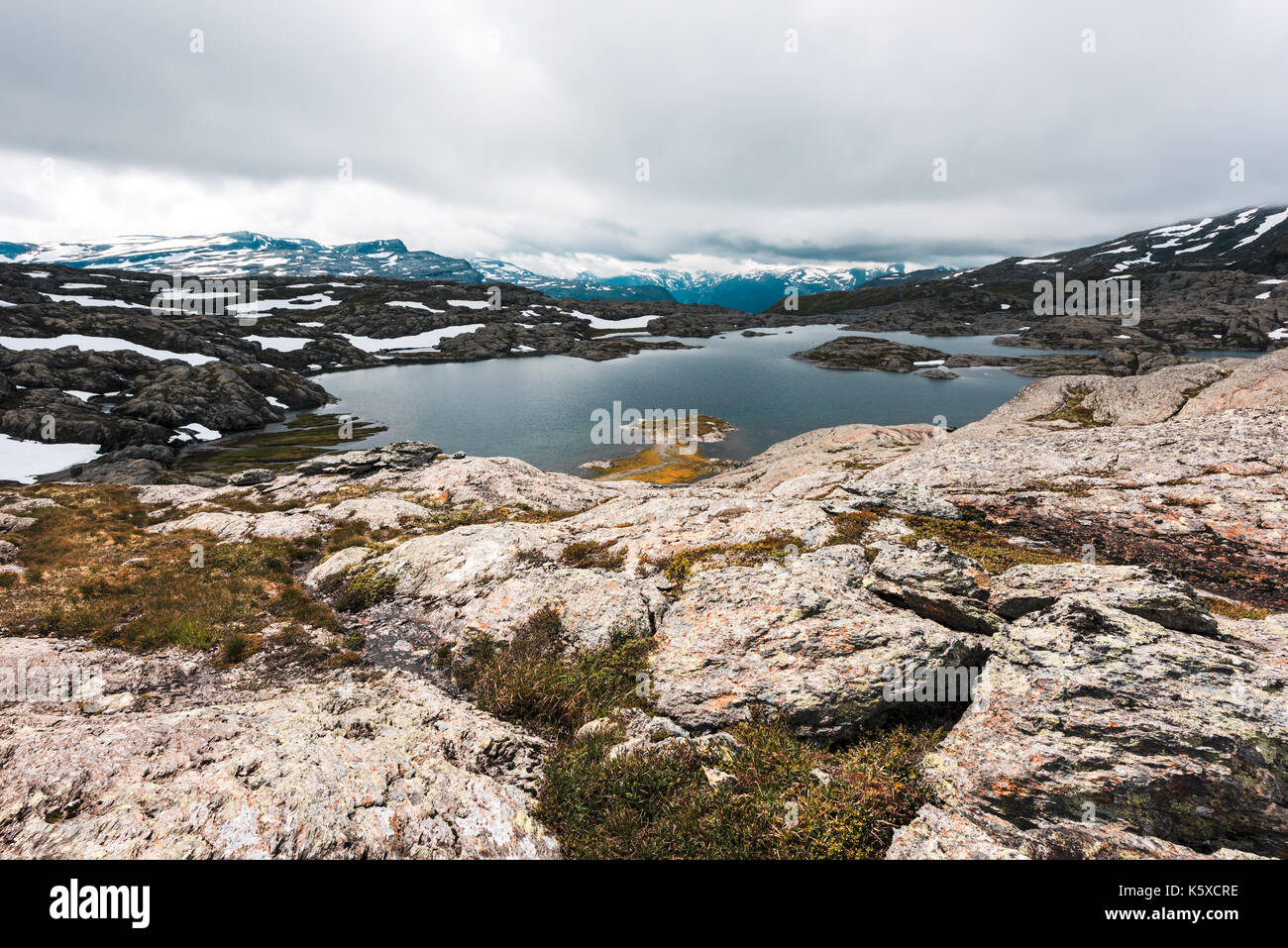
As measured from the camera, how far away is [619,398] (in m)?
120

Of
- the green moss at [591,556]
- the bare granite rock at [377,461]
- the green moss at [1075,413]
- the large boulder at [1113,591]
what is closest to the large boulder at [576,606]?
the green moss at [591,556]

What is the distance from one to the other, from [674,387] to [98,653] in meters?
128

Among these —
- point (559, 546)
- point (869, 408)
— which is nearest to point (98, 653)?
point (559, 546)

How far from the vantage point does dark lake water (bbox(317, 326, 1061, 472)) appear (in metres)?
89.5

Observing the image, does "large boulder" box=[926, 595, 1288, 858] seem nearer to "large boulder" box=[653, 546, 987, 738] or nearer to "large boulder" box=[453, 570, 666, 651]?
"large boulder" box=[653, 546, 987, 738]

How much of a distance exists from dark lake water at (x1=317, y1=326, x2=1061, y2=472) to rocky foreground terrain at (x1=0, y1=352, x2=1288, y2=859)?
58.2m

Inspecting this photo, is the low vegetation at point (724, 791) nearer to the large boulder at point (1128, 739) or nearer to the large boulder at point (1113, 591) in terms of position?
the large boulder at point (1128, 739)

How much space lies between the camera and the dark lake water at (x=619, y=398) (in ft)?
294

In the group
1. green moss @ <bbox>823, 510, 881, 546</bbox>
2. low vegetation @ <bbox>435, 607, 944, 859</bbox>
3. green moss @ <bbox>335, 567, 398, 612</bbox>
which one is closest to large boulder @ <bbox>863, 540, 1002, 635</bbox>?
green moss @ <bbox>823, 510, 881, 546</bbox>

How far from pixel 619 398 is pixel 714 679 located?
11326 cm

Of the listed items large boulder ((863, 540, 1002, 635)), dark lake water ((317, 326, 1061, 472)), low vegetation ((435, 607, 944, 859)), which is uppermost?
dark lake water ((317, 326, 1061, 472))

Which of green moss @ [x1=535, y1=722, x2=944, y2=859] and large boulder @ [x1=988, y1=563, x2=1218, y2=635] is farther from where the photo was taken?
large boulder @ [x1=988, y1=563, x2=1218, y2=635]

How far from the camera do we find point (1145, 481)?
17.0 metres
